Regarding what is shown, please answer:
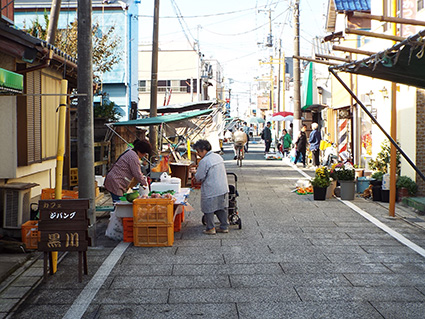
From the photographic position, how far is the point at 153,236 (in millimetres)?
9469

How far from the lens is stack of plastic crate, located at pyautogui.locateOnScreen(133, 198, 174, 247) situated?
30.7ft

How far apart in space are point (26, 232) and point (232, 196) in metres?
3.87

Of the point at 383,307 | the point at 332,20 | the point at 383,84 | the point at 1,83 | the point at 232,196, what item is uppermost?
the point at 332,20

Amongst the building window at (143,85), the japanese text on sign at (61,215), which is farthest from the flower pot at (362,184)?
the building window at (143,85)

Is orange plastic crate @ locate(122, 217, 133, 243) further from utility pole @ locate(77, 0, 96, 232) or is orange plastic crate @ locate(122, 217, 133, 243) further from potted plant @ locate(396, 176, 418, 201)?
potted plant @ locate(396, 176, 418, 201)

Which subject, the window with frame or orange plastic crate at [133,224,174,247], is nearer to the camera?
orange plastic crate at [133,224,174,247]

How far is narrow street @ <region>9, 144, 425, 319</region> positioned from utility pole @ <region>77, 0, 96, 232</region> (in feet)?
3.72

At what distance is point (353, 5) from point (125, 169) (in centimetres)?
1598

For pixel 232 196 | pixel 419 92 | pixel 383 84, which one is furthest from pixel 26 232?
pixel 383 84

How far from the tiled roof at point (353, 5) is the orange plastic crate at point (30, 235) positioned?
686 inches

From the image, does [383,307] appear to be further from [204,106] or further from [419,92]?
[204,106]

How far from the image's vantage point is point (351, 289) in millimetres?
6879

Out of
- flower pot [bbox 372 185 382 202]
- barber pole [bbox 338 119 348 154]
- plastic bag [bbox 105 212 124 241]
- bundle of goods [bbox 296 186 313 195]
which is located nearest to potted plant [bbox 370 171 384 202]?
flower pot [bbox 372 185 382 202]

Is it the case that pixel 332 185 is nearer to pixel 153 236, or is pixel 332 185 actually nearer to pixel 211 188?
pixel 211 188
